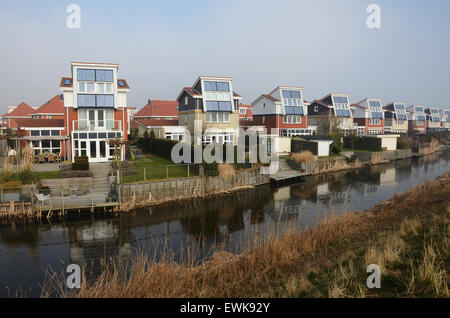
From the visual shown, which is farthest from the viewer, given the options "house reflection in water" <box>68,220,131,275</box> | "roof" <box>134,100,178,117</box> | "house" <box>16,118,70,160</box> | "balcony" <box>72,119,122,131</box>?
"roof" <box>134,100,178,117</box>

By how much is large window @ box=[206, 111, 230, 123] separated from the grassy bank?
82.3 ft

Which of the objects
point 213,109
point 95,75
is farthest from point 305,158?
point 95,75

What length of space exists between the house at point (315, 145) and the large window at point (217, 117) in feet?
28.2

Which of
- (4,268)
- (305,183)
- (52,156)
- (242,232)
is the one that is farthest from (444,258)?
(52,156)

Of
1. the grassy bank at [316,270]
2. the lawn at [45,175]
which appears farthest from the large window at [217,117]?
the grassy bank at [316,270]

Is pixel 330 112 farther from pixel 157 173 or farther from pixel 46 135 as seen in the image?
pixel 46 135

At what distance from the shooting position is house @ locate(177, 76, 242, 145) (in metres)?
35.2

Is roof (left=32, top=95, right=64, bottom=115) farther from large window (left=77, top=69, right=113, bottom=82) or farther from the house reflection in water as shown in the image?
the house reflection in water

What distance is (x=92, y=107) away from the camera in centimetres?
2681

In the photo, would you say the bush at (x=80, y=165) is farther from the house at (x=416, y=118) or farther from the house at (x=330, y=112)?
the house at (x=416, y=118)

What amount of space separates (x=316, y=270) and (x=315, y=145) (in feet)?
90.5

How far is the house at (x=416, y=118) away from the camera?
79312mm

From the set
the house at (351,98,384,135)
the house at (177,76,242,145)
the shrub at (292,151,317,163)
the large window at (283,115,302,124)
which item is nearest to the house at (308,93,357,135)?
the large window at (283,115,302,124)
